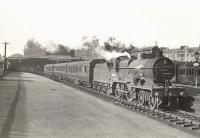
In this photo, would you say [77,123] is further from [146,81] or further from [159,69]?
[159,69]

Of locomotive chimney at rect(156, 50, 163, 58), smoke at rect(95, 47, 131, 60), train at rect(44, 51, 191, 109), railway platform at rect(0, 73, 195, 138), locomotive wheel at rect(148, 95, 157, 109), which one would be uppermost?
smoke at rect(95, 47, 131, 60)

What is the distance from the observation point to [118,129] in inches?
427

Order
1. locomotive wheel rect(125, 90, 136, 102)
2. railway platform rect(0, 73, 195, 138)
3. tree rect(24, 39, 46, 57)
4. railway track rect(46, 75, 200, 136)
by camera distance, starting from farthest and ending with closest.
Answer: tree rect(24, 39, 46, 57), locomotive wheel rect(125, 90, 136, 102), railway track rect(46, 75, 200, 136), railway platform rect(0, 73, 195, 138)

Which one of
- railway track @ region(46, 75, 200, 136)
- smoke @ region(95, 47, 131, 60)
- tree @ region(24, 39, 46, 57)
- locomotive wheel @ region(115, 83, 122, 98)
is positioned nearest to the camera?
railway track @ region(46, 75, 200, 136)

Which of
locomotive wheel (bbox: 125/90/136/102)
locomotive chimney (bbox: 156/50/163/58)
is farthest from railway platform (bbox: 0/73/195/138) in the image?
locomotive chimney (bbox: 156/50/163/58)

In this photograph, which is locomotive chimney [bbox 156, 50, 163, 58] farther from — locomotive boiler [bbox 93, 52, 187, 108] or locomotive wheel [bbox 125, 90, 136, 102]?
locomotive wheel [bbox 125, 90, 136, 102]

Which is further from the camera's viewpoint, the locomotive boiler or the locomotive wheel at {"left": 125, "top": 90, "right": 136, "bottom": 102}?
the locomotive wheel at {"left": 125, "top": 90, "right": 136, "bottom": 102}

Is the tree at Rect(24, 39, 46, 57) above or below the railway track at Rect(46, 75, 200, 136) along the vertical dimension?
above

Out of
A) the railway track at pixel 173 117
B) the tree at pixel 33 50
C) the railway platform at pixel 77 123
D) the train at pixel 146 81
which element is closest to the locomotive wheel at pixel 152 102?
the train at pixel 146 81

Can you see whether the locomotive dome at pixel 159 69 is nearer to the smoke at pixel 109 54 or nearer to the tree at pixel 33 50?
the smoke at pixel 109 54

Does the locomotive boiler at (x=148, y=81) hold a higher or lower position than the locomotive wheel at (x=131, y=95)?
higher

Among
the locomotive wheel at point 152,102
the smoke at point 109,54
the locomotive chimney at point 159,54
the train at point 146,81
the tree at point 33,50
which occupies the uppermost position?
the tree at point 33,50

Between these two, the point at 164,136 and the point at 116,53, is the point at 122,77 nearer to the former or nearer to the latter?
the point at 116,53

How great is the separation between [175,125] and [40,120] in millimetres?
5442
